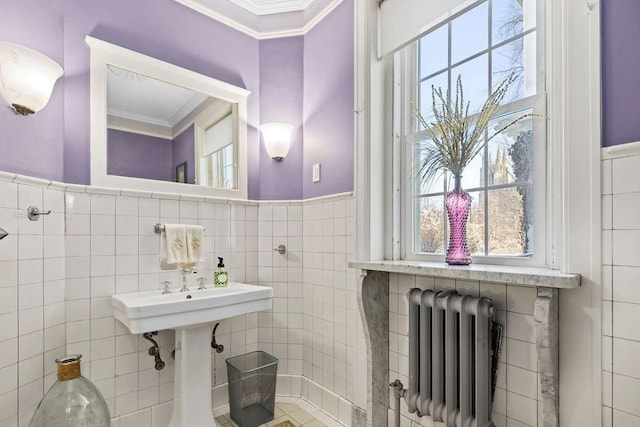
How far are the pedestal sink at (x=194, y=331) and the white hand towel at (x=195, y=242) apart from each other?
8.5 inches

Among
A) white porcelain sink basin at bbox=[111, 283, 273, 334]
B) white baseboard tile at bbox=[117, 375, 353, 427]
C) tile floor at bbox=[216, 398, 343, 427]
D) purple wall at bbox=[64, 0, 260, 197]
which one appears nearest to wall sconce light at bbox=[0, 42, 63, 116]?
purple wall at bbox=[64, 0, 260, 197]

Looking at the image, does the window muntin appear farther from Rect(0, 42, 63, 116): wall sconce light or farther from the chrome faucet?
Rect(0, 42, 63, 116): wall sconce light

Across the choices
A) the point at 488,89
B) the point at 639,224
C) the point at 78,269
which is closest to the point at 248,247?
the point at 78,269

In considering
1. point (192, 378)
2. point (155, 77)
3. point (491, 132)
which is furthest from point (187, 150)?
point (491, 132)

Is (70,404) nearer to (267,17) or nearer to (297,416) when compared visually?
(297,416)

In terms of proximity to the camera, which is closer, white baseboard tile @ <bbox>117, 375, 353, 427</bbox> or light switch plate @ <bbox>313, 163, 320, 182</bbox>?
white baseboard tile @ <bbox>117, 375, 353, 427</bbox>

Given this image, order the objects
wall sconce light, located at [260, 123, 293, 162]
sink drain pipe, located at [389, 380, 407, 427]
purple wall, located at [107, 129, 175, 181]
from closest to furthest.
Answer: sink drain pipe, located at [389, 380, 407, 427] → purple wall, located at [107, 129, 175, 181] → wall sconce light, located at [260, 123, 293, 162]

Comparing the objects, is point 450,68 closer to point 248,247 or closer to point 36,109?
point 248,247

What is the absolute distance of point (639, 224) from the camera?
958mm

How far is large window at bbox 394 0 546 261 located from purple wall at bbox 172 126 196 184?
50.8 inches

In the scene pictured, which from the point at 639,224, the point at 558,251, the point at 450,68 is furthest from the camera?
the point at 450,68

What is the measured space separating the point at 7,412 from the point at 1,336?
0.30 metres

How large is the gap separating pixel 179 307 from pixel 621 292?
5.41 ft

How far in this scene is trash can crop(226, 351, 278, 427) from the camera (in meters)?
1.92
